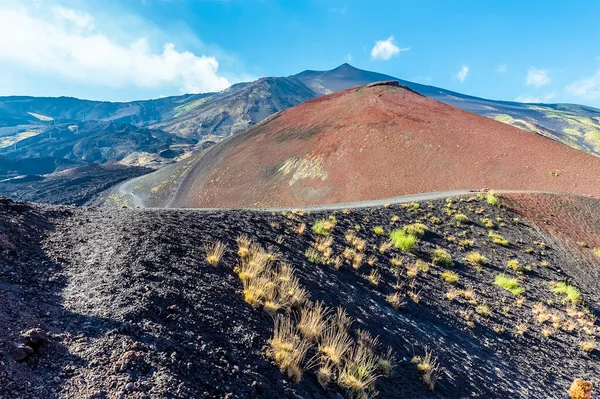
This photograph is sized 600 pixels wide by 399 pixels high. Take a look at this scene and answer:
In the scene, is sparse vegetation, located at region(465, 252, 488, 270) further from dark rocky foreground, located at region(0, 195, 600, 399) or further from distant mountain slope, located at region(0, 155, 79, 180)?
distant mountain slope, located at region(0, 155, 79, 180)

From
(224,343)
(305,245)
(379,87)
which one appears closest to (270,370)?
(224,343)

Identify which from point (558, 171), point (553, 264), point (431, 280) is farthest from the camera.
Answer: point (558, 171)

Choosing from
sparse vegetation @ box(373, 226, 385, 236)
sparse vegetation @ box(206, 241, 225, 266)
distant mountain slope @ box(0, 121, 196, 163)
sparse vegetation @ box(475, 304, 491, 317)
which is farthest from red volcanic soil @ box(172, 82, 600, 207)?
distant mountain slope @ box(0, 121, 196, 163)

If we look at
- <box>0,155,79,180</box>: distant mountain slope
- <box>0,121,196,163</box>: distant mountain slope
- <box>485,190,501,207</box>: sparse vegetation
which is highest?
<box>485,190,501,207</box>: sparse vegetation

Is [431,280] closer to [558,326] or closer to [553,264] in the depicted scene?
[558,326]

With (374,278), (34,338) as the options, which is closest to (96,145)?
(374,278)

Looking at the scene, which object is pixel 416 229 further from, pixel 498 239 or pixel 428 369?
pixel 428 369
